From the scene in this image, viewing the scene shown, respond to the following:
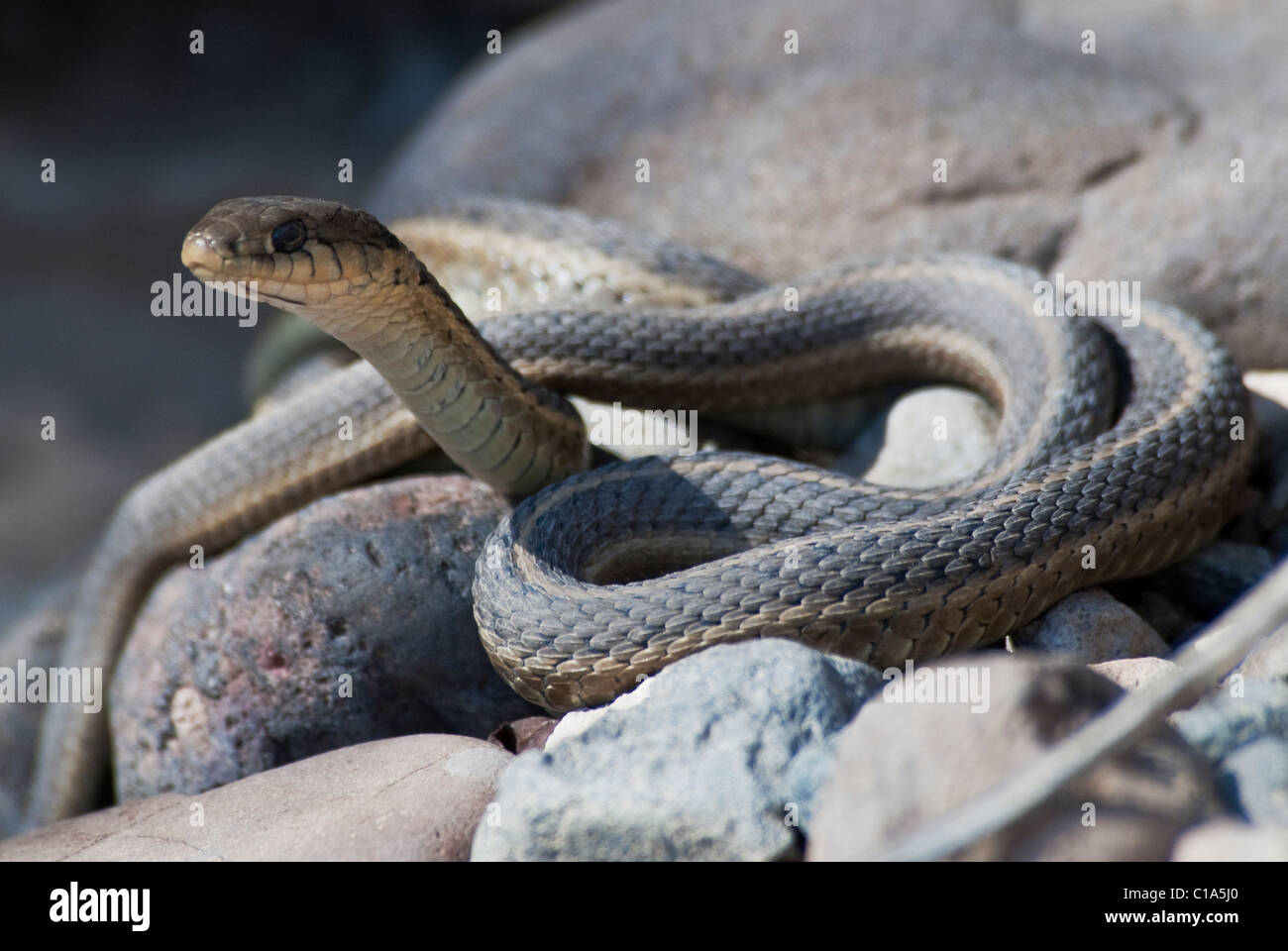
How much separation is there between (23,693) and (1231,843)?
690cm

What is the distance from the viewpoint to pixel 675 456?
4.93 meters

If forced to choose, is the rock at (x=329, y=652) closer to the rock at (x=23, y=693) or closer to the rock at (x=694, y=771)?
the rock at (x=694, y=771)

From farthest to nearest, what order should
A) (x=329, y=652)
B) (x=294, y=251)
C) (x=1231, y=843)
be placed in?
(x=329, y=652) < (x=294, y=251) < (x=1231, y=843)

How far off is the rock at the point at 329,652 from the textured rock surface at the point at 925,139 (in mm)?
3224

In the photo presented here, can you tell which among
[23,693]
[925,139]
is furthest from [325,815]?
[925,139]

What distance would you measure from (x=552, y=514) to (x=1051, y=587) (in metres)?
1.96

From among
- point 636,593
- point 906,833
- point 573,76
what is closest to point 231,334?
point 573,76

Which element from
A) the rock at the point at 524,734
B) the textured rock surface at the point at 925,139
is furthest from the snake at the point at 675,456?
the textured rock surface at the point at 925,139

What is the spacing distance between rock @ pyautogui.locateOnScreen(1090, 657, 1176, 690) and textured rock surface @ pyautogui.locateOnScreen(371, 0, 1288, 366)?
10.7 feet

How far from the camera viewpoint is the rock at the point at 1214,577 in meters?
4.76

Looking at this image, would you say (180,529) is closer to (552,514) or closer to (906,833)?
(552,514)

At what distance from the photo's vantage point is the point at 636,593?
404 cm

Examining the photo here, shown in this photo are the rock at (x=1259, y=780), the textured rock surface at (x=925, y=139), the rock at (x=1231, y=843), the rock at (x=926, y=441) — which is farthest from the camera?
the textured rock surface at (x=925, y=139)

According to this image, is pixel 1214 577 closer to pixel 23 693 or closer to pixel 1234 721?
pixel 1234 721
